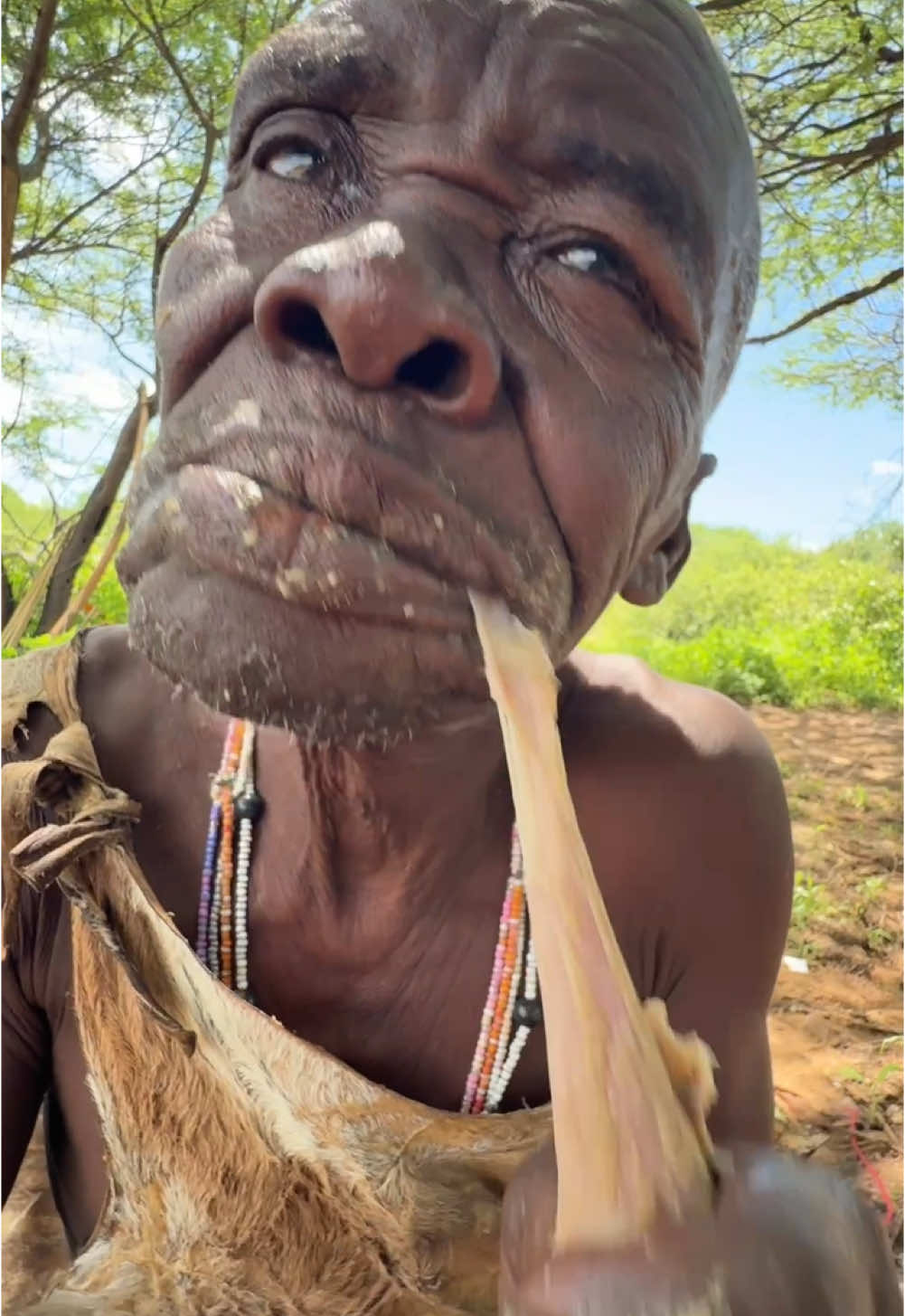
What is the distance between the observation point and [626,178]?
27.4 inches

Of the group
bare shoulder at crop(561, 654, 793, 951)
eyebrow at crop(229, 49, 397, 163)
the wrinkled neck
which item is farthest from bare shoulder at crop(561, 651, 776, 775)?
eyebrow at crop(229, 49, 397, 163)

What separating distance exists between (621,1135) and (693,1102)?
5cm

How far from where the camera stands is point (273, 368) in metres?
0.59

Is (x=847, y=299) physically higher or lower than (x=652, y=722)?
higher

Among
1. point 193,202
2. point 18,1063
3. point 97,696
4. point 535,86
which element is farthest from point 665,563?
point 193,202

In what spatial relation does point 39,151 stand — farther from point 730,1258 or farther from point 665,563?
point 730,1258

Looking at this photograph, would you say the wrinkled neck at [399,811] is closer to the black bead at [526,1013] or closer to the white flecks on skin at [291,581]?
the black bead at [526,1013]

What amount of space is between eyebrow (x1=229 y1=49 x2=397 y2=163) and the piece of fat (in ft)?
1.67

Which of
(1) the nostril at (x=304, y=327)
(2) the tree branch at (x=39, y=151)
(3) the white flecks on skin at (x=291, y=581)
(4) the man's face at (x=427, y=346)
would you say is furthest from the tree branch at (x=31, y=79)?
(3) the white flecks on skin at (x=291, y=581)

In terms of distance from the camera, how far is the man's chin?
557 mm

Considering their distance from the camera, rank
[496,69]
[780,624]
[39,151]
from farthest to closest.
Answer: [780,624] < [39,151] < [496,69]

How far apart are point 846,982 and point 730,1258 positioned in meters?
1.94

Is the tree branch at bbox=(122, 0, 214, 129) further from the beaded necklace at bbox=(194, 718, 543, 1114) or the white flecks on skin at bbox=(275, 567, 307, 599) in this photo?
the white flecks on skin at bbox=(275, 567, 307, 599)

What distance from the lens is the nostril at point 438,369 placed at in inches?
22.9
